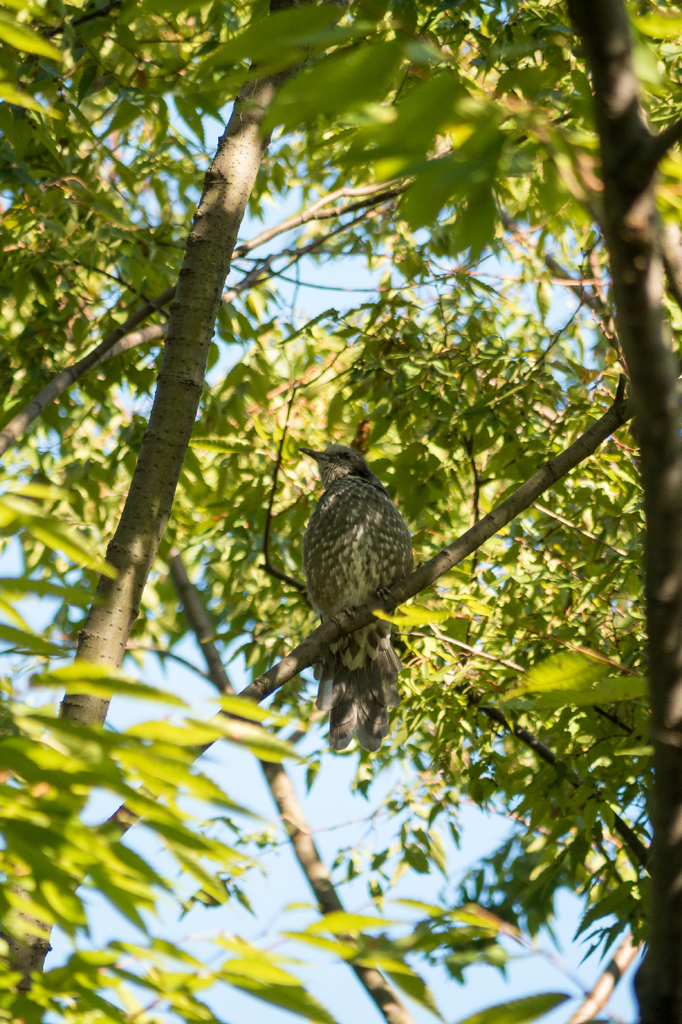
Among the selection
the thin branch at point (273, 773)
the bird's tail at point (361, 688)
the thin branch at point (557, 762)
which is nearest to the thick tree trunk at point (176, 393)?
the thin branch at point (557, 762)

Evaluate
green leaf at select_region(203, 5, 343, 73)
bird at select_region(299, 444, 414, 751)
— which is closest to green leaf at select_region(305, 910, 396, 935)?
green leaf at select_region(203, 5, 343, 73)

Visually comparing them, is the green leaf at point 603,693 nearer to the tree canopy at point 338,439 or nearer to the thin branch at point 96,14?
the tree canopy at point 338,439

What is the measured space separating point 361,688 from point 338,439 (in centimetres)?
154

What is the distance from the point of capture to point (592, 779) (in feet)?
10.9

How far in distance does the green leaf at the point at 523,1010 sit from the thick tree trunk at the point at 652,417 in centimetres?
11

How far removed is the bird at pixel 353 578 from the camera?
183 inches

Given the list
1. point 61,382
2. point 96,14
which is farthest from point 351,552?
point 96,14

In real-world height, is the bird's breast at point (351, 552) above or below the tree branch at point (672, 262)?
above

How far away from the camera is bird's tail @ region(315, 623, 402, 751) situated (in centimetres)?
461

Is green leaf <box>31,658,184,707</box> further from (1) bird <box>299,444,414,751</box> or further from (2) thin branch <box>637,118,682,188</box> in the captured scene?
(1) bird <box>299,444,414,751</box>

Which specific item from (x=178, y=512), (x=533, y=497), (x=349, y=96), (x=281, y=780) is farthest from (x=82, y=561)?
(x=281, y=780)

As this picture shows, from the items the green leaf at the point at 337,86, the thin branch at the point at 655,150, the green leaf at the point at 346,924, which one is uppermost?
the green leaf at the point at 337,86

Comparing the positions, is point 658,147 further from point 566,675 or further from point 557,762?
point 557,762

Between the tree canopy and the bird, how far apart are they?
0.58ft
